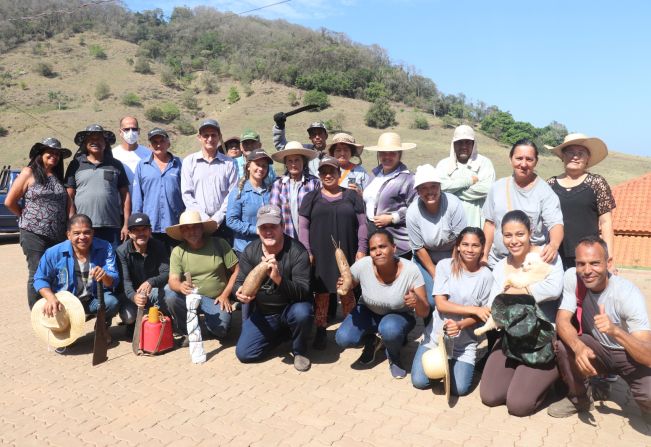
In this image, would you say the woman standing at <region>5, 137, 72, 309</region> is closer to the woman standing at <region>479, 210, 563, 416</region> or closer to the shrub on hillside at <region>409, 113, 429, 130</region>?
the woman standing at <region>479, 210, 563, 416</region>

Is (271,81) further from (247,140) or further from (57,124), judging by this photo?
(247,140)

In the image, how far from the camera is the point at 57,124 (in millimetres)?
46406

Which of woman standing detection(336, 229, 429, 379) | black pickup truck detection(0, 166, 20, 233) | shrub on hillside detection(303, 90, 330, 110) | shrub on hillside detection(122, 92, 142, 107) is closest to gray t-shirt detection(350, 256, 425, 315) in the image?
woman standing detection(336, 229, 429, 379)

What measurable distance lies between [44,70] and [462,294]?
7073 cm

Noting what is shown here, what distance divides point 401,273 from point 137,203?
132 inches

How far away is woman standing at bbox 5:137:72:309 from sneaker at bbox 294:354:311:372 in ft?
10.0

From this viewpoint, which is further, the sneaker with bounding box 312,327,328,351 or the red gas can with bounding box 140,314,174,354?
the sneaker with bounding box 312,327,328,351

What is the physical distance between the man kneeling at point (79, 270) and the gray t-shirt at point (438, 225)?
334 cm

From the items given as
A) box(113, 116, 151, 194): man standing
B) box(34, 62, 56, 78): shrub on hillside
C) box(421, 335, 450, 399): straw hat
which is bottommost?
box(421, 335, 450, 399): straw hat

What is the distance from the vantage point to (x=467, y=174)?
5.54 metres

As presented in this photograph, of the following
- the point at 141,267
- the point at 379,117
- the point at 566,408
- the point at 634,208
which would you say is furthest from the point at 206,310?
the point at 379,117

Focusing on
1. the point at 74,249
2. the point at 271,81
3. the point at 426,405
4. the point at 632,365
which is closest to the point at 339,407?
the point at 426,405

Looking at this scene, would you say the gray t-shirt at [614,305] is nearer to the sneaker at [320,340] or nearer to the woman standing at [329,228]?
the woman standing at [329,228]

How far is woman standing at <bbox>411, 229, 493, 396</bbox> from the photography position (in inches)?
173
